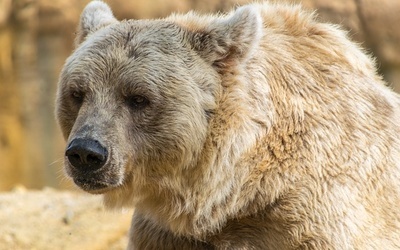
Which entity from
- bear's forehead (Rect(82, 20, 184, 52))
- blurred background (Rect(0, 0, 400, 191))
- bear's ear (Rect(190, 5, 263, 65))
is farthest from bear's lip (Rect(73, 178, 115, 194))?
blurred background (Rect(0, 0, 400, 191))

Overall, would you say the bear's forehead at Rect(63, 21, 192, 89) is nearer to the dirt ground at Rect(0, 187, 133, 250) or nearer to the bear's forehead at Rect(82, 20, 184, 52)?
the bear's forehead at Rect(82, 20, 184, 52)

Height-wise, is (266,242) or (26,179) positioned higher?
(266,242)

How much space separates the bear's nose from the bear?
2 centimetres

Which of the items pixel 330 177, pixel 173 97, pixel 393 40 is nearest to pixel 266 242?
pixel 330 177

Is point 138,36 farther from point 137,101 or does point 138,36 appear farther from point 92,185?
point 92,185

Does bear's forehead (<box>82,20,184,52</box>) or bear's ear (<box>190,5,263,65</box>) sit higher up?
bear's ear (<box>190,5,263,65</box>)

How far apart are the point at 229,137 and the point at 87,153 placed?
0.74 meters

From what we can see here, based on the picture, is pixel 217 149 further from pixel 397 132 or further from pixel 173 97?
pixel 397 132

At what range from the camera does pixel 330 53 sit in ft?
15.3

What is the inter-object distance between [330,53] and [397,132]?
1.90 ft

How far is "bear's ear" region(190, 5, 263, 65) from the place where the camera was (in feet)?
14.2

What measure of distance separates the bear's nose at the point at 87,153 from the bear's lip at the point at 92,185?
0.08 m

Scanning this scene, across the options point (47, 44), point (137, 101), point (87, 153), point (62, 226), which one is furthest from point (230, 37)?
point (47, 44)

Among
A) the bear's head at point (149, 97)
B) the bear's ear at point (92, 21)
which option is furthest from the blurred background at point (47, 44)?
the bear's head at point (149, 97)
